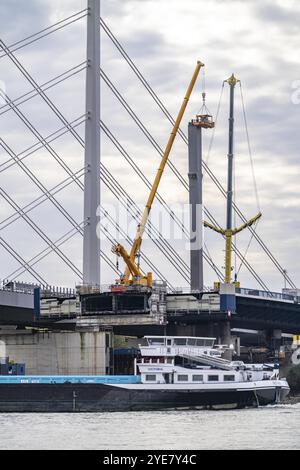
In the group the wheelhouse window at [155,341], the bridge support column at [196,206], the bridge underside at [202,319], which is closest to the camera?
the wheelhouse window at [155,341]

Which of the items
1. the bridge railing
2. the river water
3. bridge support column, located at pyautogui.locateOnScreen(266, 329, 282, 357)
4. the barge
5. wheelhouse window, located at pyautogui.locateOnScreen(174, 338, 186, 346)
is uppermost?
the bridge railing

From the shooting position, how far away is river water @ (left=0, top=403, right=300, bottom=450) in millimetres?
57594

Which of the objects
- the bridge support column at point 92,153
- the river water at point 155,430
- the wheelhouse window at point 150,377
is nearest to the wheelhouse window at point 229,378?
the river water at point 155,430

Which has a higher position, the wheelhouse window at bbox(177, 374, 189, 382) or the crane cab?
the crane cab

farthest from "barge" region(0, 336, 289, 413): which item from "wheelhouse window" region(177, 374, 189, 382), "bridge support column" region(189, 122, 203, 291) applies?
"bridge support column" region(189, 122, 203, 291)

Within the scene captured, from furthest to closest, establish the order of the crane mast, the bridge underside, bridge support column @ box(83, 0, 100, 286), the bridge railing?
the crane mast
the bridge railing
the bridge underside
bridge support column @ box(83, 0, 100, 286)

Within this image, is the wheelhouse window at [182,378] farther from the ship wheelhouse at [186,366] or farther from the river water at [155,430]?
the river water at [155,430]

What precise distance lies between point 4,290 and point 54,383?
17030 millimetres

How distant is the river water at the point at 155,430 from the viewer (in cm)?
5759

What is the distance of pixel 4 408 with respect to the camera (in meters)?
92.2

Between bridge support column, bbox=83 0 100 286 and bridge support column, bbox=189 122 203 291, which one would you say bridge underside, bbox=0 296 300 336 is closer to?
bridge support column, bbox=189 122 203 291

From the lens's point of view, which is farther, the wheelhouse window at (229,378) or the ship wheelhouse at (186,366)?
the wheelhouse window at (229,378)
